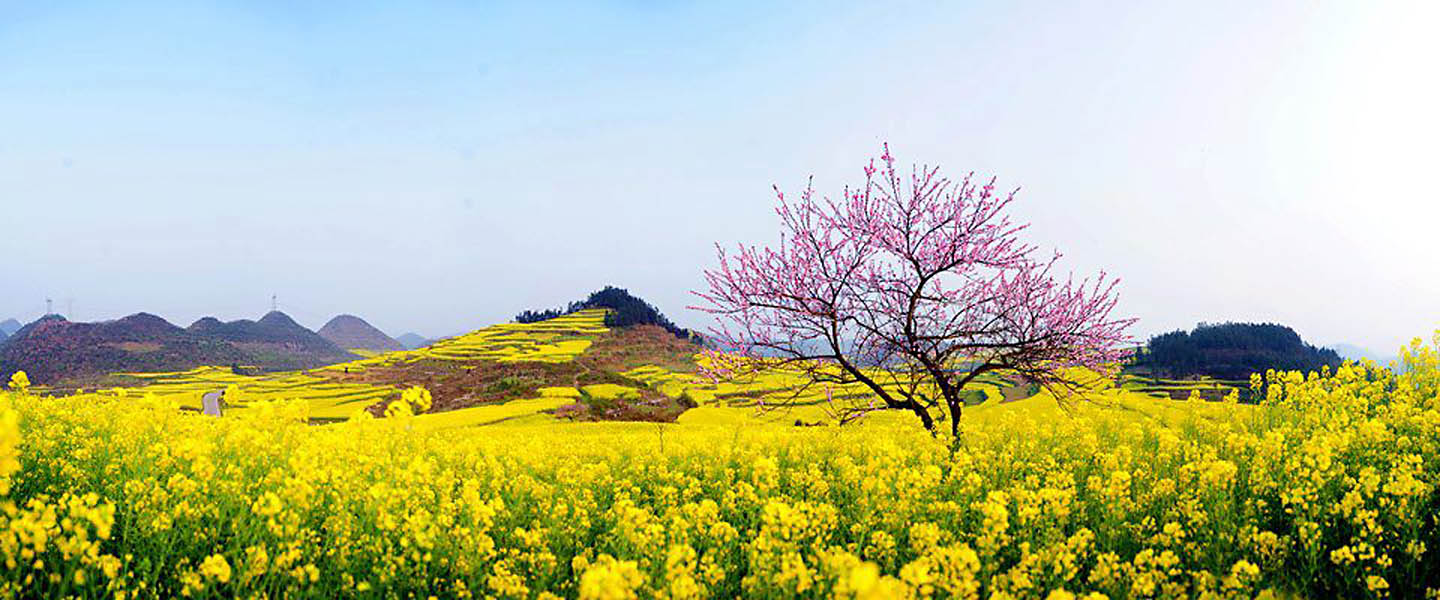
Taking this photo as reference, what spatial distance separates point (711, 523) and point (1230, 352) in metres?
88.5

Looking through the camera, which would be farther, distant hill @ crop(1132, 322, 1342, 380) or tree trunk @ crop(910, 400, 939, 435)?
distant hill @ crop(1132, 322, 1342, 380)

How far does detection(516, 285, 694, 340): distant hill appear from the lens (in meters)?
98.9

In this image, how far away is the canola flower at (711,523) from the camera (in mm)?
4180

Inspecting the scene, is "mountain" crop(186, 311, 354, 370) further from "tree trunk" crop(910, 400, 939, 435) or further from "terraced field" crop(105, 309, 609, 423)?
"tree trunk" crop(910, 400, 939, 435)

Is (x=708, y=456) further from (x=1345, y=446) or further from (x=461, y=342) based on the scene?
(x=461, y=342)

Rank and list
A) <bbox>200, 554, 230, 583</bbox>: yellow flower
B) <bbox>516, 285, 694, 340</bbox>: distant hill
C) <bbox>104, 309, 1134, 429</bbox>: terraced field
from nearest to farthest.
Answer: <bbox>200, 554, 230, 583</bbox>: yellow flower < <bbox>104, 309, 1134, 429</bbox>: terraced field < <bbox>516, 285, 694, 340</bbox>: distant hill

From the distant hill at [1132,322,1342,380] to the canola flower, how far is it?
230 ft

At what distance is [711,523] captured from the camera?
5.33 meters

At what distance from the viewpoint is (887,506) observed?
5.96m

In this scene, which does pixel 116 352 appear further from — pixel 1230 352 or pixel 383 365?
pixel 1230 352

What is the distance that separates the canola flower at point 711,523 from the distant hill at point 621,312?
88.3m

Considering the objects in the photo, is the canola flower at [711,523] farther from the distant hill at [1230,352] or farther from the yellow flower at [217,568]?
the distant hill at [1230,352]

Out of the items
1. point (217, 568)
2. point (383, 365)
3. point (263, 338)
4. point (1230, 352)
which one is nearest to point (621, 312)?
point (383, 365)

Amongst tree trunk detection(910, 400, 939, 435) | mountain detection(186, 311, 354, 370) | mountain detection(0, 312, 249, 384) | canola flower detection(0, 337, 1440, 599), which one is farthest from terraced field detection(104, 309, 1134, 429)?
mountain detection(186, 311, 354, 370)
